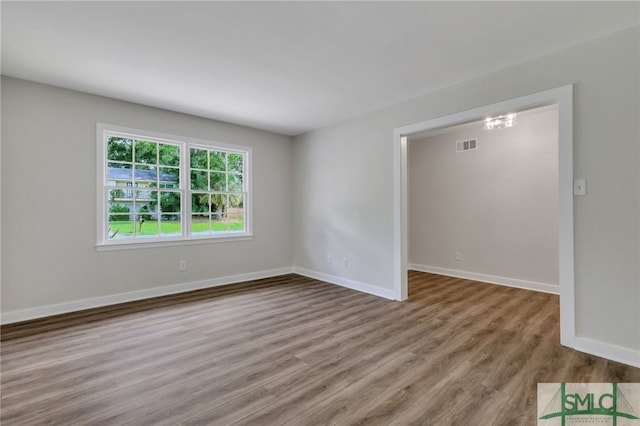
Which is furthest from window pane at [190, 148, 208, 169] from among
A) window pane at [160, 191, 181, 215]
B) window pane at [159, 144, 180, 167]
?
window pane at [160, 191, 181, 215]

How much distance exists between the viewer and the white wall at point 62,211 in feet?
10.3

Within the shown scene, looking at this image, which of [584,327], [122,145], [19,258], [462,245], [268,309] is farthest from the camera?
[462,245]

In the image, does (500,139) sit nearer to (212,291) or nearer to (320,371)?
(320,371)

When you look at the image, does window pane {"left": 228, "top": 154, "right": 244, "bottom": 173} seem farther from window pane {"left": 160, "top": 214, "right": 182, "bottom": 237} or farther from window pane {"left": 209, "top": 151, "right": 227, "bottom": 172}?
window pane {"left": 160, "top": 214, "right": 182, "bottom": 237}

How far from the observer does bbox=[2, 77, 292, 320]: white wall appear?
3.14 metres

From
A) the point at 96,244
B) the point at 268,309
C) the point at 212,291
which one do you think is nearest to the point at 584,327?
the point at 268,309

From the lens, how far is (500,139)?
479cm

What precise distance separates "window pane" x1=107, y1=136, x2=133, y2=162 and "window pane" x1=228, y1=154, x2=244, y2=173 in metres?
1.45

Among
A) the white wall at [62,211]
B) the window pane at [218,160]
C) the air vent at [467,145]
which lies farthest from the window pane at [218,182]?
the air vent at [467,145]

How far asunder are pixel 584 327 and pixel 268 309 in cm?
306

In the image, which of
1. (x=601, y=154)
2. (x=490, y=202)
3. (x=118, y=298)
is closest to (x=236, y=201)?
(x=118, y=298)

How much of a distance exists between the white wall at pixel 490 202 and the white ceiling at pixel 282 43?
213cm

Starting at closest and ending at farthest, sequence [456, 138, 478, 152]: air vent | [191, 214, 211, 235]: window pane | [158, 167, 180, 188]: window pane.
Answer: [158, 167, 180, 188]: window pane, [191, 214, 211, 235]: window pane, [456, 138, 478, 152]: air vent

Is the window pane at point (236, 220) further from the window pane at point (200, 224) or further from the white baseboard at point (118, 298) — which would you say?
the white baseboard at point (118, 298)
